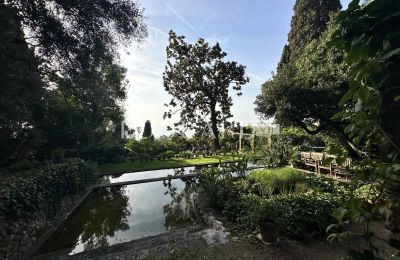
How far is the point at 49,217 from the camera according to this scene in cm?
635

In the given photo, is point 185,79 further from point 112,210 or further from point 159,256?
point 159,256

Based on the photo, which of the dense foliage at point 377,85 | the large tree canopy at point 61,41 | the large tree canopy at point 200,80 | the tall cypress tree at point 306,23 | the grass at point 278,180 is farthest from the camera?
the tall cypress tree at point 306,23

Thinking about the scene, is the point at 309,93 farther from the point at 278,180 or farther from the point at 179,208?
the point at 179,208

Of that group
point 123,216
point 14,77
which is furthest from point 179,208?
point 14,77

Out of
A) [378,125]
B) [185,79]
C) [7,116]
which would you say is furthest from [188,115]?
[378,125]

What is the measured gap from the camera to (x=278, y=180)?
7.46m

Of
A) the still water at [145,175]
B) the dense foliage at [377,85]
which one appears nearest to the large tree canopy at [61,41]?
the dense foliage at [377,85]

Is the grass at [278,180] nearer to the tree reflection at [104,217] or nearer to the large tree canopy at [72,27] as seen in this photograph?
the tree reflection at [104,217]

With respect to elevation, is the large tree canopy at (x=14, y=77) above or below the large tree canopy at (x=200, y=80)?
below

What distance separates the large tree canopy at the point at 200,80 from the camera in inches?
721

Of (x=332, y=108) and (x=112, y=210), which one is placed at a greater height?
(x=332, y=108)

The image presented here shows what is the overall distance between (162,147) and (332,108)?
542 inches

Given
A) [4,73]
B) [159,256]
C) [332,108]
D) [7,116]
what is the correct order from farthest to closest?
[332,108] < [7,116] < [4,73] < [159,256]

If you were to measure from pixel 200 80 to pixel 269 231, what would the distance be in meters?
15.2
